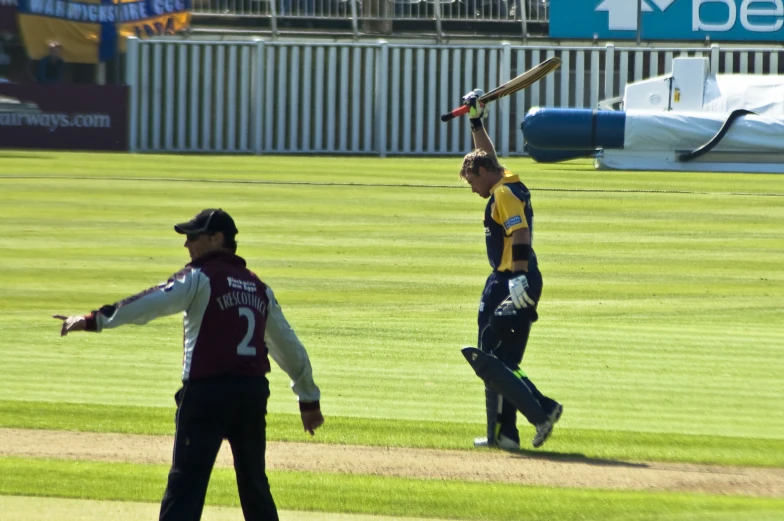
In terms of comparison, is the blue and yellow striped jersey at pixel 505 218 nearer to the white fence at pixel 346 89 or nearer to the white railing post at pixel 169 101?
the white fence at pixel 346 89

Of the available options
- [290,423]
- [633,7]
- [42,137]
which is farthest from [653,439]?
[633,7]

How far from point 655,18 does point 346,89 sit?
836cm

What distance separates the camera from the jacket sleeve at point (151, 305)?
5.40 m

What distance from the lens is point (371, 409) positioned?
382 inches

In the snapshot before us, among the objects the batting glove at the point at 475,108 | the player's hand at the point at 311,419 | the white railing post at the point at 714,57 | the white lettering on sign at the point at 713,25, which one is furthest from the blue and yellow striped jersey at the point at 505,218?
the white lettering on sign at the point at 713,25

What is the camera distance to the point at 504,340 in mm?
8336

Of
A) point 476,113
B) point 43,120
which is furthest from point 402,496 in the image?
point 43,120

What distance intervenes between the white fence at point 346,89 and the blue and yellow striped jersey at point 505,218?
2248 centimetres

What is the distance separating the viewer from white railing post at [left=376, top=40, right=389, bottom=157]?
30.6 m

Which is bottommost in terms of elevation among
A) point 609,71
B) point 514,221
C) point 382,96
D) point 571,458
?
point 571,458

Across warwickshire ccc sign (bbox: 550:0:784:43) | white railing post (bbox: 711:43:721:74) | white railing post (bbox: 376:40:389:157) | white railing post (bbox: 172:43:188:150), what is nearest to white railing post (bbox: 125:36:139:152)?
white railing post (bbox: 172:43:188:150)

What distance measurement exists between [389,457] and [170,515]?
2819 millimetres

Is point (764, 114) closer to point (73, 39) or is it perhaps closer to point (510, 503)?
point (73, 39)

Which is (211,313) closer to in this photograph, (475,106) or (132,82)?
(475,106)
